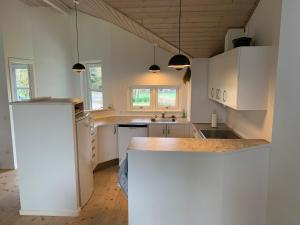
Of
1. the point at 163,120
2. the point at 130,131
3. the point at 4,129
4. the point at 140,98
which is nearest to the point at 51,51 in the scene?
the point at 4,129

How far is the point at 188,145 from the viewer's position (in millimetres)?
2502

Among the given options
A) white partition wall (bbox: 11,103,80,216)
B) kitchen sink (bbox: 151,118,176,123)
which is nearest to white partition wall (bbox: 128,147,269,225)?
white partition wall (bbox: 11,103,80,216)

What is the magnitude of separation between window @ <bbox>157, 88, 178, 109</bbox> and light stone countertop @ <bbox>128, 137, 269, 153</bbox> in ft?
9.73

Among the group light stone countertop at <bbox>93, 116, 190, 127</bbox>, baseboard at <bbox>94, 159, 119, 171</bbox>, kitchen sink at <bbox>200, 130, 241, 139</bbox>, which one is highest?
light stone countertop at <bbox>93, 116, 190, 127</bbox>

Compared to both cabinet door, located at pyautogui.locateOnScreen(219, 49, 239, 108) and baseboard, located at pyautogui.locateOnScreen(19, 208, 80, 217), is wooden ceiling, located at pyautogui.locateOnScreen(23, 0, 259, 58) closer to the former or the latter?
cabinet door, located at pyautogui.locateOnScreen(219, 49, 239, 108)

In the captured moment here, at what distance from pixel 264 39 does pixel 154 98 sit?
10.8ft

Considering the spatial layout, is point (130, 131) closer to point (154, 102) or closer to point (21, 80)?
point (154, 102)

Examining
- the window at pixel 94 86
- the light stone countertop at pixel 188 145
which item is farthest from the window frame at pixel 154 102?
the light stone countertop at pixel 188 145

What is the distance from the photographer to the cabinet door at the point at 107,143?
468 cm

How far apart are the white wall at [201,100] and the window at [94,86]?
2.43 meters

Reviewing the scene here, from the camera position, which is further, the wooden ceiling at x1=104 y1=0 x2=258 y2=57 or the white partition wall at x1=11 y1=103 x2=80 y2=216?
the white partition wall at x1=11 y1=103 x2=80 y2=216

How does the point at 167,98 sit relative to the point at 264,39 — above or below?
below

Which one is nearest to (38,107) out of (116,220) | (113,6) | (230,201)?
(113,6)

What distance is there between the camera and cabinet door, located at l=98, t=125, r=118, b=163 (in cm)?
468
